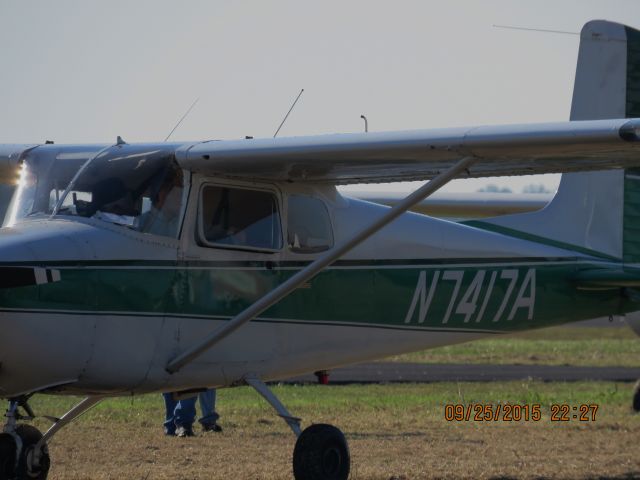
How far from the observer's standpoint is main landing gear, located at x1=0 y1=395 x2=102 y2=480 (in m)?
8.33

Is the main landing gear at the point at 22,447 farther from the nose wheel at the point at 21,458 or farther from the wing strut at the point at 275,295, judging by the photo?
the wing strut at the point at 275,295

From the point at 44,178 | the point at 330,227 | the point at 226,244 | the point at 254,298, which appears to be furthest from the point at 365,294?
the point at 44,178

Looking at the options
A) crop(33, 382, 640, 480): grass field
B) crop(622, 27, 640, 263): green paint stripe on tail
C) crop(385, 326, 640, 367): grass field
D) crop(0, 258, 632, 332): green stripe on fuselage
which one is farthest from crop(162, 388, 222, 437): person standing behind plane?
crop(385, 326, 640, 367): grass field

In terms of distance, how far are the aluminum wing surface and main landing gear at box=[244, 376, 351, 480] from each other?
1633mm

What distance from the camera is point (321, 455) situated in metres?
8.79

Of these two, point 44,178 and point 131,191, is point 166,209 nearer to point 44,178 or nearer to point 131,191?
point 131,191

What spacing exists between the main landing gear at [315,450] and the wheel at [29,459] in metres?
1.58

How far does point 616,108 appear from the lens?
1158 centimetres

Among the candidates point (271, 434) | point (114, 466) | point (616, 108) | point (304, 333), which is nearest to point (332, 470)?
point (304, 333)

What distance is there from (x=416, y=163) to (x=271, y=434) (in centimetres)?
467

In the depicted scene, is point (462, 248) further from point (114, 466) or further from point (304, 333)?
point (114, 466)

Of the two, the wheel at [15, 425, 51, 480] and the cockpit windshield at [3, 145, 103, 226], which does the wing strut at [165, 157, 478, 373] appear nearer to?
the wheel at [15, 425, 51, 480]

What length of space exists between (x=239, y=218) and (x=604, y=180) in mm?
4383

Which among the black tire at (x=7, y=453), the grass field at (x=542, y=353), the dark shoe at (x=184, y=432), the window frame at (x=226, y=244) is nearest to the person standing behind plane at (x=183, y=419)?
the dark shoe at (x=184, y=432)
